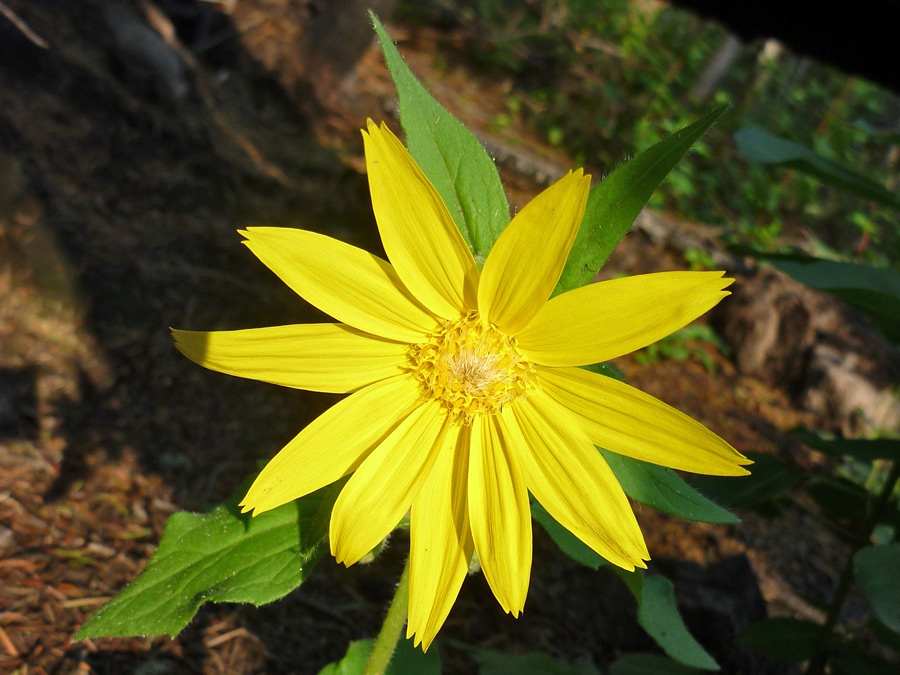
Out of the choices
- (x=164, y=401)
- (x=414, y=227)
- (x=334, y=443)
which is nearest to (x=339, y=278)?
(x=414, y=227)

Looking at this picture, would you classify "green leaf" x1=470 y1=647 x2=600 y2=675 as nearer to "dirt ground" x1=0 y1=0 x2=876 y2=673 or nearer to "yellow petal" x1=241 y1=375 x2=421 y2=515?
"dirt ground" x1=0 y1=0 x2=876 y2=673

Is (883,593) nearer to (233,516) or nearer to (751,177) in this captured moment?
(233,516)

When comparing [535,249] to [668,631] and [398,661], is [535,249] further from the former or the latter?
[398,661]

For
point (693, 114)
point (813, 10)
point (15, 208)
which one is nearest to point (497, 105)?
point (693, 114)

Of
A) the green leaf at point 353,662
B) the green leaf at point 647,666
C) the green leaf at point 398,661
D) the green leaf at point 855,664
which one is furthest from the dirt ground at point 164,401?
the green leaf at point 353,662

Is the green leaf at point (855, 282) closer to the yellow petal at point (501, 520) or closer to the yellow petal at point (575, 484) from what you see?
the yellow petal at point (575, 484)
